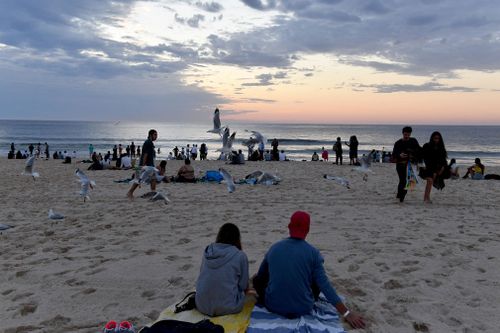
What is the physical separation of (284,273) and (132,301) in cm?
157

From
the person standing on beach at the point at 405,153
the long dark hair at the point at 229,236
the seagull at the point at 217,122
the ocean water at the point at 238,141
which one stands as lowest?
the ocean water at the point at 238,141

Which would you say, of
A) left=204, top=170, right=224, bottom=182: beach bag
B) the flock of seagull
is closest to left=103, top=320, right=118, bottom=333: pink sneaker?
the flock of seagull

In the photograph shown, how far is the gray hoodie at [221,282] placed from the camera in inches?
135

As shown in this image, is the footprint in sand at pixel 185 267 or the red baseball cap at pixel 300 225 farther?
the footprint in sand at pixel 185 267

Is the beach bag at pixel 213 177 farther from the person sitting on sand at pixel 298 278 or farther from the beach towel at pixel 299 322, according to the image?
the person sitting on sand at pixel 298 278

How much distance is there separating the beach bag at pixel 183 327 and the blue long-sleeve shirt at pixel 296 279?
59cm

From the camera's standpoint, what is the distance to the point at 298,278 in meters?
3.41

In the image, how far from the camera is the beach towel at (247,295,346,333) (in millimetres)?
3227

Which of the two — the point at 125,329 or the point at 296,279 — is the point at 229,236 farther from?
the point at 125,329

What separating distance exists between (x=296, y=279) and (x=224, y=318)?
0.65 metres

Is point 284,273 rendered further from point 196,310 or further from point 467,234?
point 467,234

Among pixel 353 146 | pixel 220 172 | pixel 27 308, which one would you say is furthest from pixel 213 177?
pixel 27 308

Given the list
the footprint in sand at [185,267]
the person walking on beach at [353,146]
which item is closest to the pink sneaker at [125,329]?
the footprint in sand at [185,267]

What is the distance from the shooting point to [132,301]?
13.2 feet
